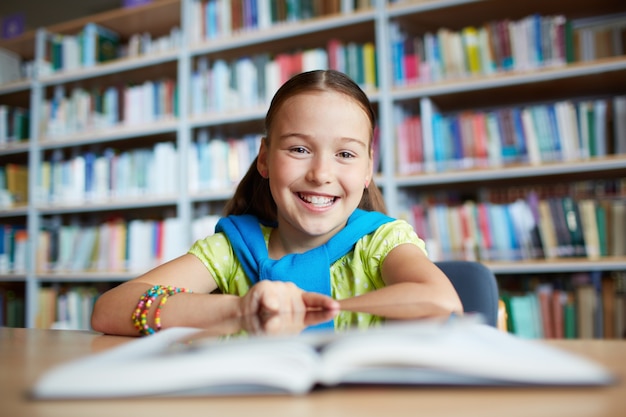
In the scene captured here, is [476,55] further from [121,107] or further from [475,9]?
[121,107]

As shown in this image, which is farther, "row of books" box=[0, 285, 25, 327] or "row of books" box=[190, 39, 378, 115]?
"row of books" box=[0, 285, 25, 327]

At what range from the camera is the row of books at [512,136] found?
7.08 ft

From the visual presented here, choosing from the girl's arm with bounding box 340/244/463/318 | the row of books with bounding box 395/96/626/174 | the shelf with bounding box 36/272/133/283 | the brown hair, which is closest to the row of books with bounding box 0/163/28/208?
the shelf with bounding box 36/272/133/283

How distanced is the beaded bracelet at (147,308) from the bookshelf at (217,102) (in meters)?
1.68

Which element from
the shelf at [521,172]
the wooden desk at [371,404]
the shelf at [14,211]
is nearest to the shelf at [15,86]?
the shelf at [14,211]

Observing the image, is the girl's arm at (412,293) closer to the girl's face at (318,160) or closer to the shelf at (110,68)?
the girl's face at (318,160)

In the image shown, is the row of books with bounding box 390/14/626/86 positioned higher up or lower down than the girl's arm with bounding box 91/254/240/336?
higher up

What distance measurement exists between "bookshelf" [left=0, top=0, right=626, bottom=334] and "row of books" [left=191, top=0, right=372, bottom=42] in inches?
0.5

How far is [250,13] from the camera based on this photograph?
2.83 m

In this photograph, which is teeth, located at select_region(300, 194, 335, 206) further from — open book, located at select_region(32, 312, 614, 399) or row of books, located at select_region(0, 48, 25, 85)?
row of books, located at select_region(0, 48, 25, 85)

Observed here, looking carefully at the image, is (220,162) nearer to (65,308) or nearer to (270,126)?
(65,308)

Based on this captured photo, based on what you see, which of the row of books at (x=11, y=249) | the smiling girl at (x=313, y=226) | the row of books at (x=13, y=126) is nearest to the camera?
the smiling girl at (x=313, y=226)

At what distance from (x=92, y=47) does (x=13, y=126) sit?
83 cm

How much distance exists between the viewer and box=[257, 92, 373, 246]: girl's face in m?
1.04
